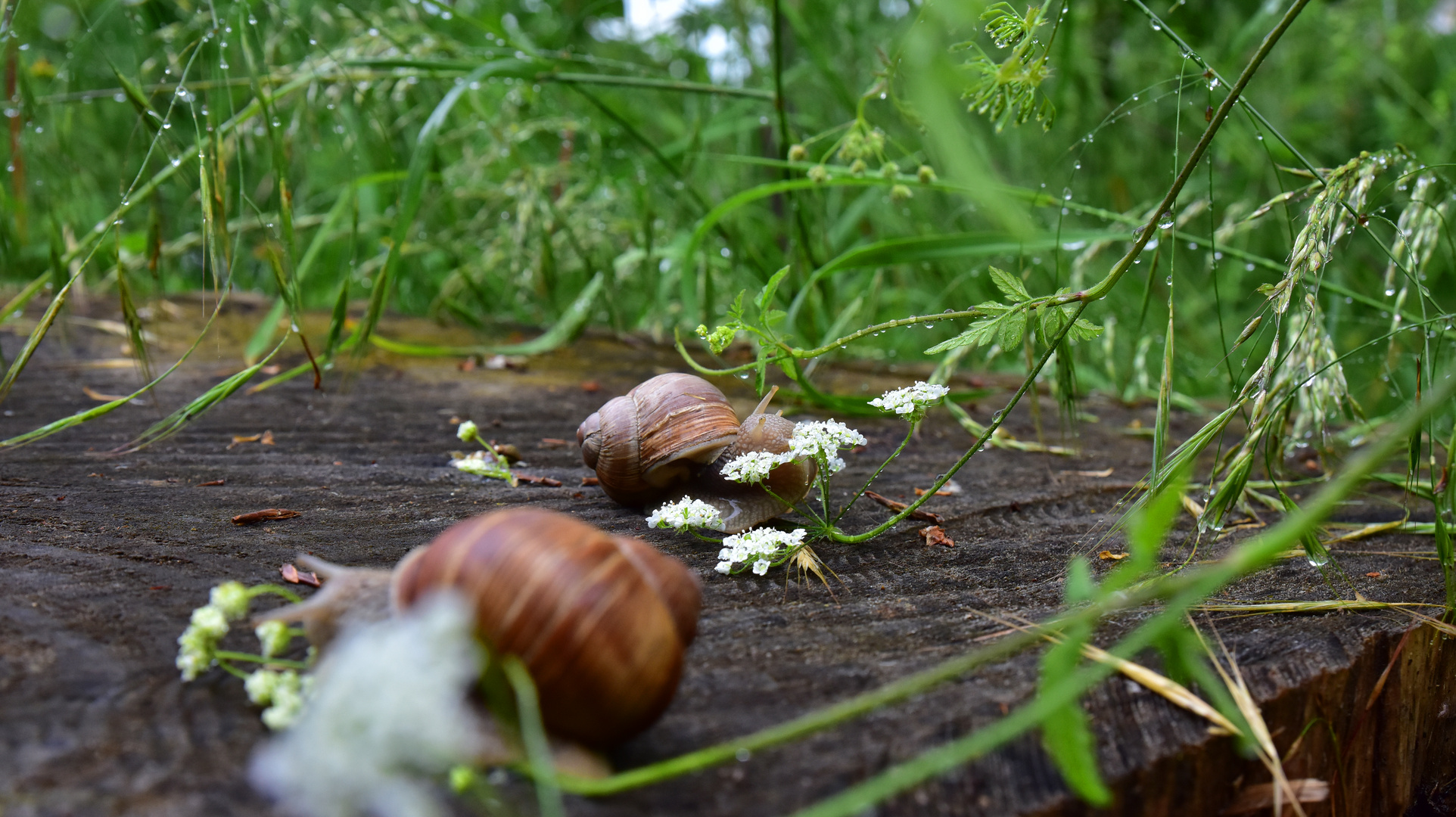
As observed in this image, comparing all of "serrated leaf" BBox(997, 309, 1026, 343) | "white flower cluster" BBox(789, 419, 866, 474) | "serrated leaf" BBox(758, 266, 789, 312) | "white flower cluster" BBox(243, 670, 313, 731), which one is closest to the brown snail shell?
"white flower cluster" BBox(789, 419, 866, 474)

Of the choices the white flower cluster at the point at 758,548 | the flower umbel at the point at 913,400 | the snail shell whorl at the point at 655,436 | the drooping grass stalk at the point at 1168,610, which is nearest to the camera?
the drooping grass stalk at the point at 1168,610

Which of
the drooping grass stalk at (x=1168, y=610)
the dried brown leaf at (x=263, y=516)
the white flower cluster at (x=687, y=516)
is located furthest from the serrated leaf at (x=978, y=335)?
the dried brown leaf at (x=263, y=516)

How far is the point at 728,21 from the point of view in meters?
3.24

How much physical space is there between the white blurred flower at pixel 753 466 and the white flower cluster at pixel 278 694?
62cm

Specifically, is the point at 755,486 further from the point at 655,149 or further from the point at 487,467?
the point at 655,149

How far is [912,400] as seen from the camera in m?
1.24

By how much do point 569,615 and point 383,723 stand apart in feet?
0.57

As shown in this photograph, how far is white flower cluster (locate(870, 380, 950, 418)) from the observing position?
1.23m

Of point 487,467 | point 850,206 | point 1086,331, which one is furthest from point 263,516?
point 850,206

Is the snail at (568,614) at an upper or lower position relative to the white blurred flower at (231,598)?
upper

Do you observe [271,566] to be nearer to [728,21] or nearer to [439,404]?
[439,404]

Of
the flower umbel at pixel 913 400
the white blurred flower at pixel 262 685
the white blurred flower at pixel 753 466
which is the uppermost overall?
the flower umbel at pixel 913 400

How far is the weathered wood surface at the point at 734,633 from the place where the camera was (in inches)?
29.1

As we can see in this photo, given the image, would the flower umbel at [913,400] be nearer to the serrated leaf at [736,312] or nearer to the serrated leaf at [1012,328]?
the serrated leaf at [1012,328]
